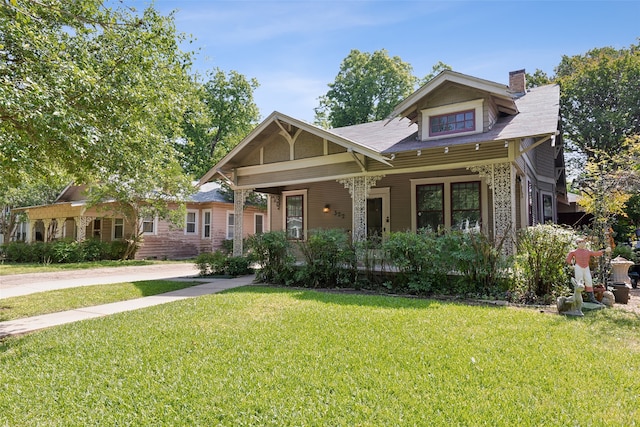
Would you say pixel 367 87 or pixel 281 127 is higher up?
pixel 367 87

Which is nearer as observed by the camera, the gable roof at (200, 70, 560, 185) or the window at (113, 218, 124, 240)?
the gable roof at (200, 70, 560, 185)

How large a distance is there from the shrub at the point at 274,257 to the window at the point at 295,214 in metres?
4.04

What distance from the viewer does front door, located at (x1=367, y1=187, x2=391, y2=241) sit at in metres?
12.3

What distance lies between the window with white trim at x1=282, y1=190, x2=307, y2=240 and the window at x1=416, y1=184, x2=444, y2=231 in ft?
14.6

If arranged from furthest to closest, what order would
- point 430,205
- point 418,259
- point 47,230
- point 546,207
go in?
point 47,230, point 546,207, point 430,205, point 418,259

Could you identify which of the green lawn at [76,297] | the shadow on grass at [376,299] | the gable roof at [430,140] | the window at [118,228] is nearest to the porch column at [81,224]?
the window at [118,228]

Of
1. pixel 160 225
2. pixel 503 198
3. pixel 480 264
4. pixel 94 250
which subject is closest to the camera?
pixel 480 264

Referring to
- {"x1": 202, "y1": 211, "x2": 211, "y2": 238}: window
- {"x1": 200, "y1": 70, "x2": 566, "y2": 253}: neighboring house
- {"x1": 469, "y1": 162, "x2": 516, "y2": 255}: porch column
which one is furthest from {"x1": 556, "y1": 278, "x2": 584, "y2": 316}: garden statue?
{"x1": 202, "y1": 211, "x2": 211, "y2": 238}: window

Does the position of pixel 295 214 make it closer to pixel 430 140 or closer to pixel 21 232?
pixel 430 140

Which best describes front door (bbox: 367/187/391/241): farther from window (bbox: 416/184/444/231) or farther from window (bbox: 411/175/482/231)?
window (bbox: 416/184/444/231)

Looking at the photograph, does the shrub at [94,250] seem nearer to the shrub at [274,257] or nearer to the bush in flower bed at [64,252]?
the bush in flower bed at [64,252]

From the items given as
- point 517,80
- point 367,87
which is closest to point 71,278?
point 517,80

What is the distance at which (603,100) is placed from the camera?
23688 mm

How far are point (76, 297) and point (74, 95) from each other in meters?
4.58
